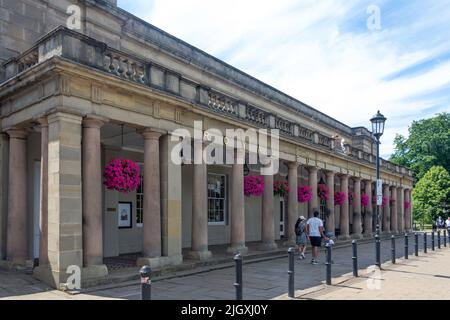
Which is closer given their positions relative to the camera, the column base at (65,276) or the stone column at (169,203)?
the column base at (65,276)

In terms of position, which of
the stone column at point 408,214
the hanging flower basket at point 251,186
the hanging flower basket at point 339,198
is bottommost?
the stone column at point 408,214

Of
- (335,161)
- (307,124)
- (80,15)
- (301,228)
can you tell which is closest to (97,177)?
(80,15)

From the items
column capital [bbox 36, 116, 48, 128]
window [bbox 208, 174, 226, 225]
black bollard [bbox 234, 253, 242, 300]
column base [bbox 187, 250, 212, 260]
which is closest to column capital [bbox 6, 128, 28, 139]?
column capital [bbox 36, 116, 48, 128]

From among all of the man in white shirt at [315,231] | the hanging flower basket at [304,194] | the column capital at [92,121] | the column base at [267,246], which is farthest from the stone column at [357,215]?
the column capital at [92,121]

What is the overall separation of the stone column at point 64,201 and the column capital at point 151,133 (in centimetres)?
208

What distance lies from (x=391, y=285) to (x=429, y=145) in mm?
46108

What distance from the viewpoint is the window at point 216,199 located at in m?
18.5

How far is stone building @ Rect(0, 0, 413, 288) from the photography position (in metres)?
8.69

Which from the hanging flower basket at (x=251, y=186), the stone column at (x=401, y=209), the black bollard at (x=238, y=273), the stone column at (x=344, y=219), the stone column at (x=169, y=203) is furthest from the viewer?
the stone column at (x=401, y=209)

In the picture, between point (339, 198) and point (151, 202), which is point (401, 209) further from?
point (151, 202)

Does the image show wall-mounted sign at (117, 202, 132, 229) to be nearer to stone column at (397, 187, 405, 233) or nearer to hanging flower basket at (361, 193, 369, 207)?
hanging flower basket at (361, 193, 369, 207)

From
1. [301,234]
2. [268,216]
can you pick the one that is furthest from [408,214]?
[301,234]

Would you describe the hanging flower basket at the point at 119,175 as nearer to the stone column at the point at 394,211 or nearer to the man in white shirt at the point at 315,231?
the man in white shirt at the point at 315,231

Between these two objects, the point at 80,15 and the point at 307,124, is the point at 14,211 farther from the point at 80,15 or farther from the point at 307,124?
the point at 307,124
